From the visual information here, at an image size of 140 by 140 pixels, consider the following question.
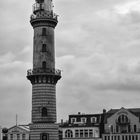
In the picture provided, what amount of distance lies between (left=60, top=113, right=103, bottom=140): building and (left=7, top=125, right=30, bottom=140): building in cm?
953

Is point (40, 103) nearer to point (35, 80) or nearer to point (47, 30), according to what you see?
point (35, 80)

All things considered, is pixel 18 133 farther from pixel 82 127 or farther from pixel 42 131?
pixel 42 131

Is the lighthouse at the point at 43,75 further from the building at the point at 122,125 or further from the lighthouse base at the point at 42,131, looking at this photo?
the building at the point at 122,125

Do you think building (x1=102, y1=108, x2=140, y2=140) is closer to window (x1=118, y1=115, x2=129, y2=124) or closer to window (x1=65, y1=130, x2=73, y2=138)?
window (x1=118, y1=115, x2=129, y2=124)

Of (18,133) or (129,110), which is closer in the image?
(18,133)

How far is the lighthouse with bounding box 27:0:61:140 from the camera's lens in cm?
7338

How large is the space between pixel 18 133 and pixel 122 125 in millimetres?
24297

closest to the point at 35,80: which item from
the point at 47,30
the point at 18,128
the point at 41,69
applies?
the point at 41,69

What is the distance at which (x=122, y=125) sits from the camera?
347ft

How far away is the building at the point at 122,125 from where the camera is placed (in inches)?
4109

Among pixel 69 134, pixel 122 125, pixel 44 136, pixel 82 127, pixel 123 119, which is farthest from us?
pixel 69 134

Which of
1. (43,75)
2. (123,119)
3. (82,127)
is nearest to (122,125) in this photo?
(123,119)

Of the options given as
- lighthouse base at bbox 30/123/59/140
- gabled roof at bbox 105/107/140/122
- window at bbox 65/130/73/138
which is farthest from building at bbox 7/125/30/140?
lighthouse base at bbox 30/123/59/140

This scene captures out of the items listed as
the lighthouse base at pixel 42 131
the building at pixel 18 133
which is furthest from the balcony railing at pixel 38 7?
the building at pixel 18 133
